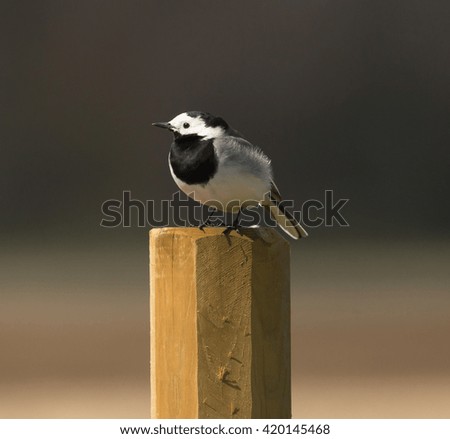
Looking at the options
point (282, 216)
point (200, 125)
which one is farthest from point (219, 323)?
point (282, 216)

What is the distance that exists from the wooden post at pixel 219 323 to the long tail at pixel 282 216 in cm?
99

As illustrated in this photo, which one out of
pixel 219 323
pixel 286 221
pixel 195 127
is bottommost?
pixel 219 323

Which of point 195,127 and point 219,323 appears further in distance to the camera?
point 195,127

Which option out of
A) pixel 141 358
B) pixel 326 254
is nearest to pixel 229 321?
pixel 141 358

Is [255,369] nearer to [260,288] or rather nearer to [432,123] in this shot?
[260,288]

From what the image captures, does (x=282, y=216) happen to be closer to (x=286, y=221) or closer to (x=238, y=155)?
(x=286, y=221)

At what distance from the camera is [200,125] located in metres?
3.08

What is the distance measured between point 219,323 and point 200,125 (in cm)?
99

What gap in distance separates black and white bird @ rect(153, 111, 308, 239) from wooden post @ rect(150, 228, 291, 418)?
705 mm

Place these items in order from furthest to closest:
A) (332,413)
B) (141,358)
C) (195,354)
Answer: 1. (141,358)
2. (332,413)
3. (195,354)

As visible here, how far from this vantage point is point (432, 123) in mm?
10914

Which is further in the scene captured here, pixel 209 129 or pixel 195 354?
pixel 209 129

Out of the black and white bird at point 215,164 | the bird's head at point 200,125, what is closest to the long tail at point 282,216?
the black and white bird at point 215,164
